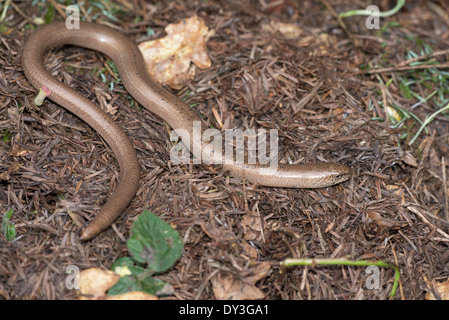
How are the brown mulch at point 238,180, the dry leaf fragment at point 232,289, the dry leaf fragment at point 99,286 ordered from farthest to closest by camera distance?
the brown mulch at point 238,180 → the dry leaf fragment at point 232,289 → the dry leaf fragment at point 99,286

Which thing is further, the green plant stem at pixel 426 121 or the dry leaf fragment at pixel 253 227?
the green plant stem at pixel 426 121

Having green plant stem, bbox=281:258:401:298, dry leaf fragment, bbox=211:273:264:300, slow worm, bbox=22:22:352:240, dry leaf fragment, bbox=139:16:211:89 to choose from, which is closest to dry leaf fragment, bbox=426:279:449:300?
green plant stem, bbox=281:258:401:298

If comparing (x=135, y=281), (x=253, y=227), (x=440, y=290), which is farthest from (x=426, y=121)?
(x=135, y=281)

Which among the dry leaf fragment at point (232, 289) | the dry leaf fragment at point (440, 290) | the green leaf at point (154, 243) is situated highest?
the green leaf at point (154, 243)

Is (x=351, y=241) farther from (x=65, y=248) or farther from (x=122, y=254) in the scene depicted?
(x=65, y=248)

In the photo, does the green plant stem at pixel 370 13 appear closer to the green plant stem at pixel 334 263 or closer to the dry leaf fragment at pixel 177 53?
the dry leaf fragment at pixel 177 53

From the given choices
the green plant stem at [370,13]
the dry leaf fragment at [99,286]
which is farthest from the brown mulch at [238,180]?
the green plant stem at [370,13]
